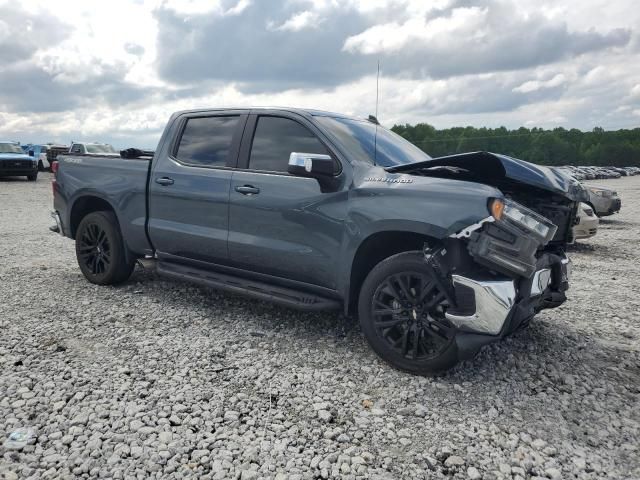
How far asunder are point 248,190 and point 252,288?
797 millimetres

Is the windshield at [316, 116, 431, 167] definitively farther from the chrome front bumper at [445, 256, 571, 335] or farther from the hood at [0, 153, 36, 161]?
the hood at [0, 153, 36, 161]

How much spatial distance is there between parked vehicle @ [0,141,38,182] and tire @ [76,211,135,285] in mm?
19512

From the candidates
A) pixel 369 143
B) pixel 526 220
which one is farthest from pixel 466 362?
pixel 369 143

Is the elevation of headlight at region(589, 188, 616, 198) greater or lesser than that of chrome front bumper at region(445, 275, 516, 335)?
greater

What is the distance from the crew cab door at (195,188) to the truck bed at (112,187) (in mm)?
168

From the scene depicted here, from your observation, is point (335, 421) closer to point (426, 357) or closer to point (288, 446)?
Answer: point (288, 446)

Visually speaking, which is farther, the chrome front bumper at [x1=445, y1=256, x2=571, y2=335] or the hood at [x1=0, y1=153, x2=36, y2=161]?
the hood at [x1=0, y1=153, x2=36, y2=161]

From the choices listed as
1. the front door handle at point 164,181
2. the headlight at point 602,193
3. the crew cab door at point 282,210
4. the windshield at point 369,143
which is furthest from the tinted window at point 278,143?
the headlight at point 602,193

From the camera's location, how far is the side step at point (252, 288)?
3.82m

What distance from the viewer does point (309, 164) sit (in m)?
3.49

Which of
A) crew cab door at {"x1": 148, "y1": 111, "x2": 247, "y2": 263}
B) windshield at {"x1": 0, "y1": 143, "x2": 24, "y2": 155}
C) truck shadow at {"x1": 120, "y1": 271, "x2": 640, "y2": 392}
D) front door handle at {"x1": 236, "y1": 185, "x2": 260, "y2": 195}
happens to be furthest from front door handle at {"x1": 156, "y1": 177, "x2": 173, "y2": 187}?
windshield at {"x1": 0, "y1": 143, "x2": 24, "y2": 155}

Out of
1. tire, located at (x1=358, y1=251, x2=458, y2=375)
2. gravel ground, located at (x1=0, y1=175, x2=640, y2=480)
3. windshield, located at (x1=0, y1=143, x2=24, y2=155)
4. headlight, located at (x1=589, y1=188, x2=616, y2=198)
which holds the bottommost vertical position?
gravel ground, located at (x1=0, y1=175, x2=640, y2=480)

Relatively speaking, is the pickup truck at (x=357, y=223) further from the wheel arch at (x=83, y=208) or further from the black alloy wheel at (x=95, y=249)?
Answer: the wheel arch at (x=83, y=208)

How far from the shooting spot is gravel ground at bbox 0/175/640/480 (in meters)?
2.55
